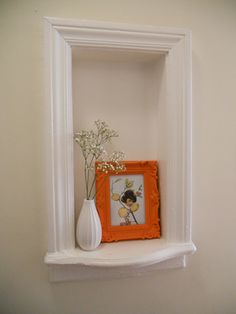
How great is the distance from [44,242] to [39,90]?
0.71 m

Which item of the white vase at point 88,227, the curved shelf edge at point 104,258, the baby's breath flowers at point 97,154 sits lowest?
the curved shelf edge at point 104,258

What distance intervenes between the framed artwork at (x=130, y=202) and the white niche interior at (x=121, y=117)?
4 cm

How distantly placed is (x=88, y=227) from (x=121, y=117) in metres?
0.58

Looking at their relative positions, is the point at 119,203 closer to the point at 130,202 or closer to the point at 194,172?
the point at 130,202

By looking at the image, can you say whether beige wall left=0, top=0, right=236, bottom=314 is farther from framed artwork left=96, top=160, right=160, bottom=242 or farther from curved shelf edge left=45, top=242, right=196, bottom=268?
framed artwork left=96, top=160, right=160, bottom=242

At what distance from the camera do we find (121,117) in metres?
1.27

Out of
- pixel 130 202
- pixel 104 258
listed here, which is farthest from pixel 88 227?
pixel 130 202

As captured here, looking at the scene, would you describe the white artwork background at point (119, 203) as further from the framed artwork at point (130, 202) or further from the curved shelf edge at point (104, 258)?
the curved shelf edge at point (104, 258)

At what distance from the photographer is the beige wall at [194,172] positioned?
108cm

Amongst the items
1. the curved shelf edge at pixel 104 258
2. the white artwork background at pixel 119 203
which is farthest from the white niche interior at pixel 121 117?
the white artwork background at pixel 119 203

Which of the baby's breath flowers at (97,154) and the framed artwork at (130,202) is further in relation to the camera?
the framed artwork at (130,202)

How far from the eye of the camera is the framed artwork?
122 cm

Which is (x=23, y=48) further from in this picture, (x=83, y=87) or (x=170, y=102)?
(x=170, y=102)

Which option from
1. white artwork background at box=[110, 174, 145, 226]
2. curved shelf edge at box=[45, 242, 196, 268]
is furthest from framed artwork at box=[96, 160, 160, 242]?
curved shelf edge at box=[45, 242, 196, 268]
